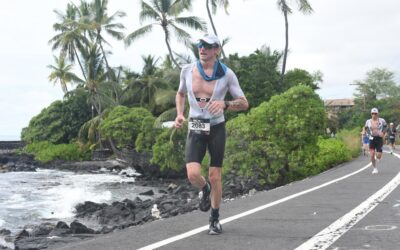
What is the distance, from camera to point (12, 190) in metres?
28.7

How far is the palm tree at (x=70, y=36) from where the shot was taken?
46.5 m

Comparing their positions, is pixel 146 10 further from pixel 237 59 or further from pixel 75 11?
pixel 75 11

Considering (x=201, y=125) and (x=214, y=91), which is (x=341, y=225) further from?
(x=214, y=91)

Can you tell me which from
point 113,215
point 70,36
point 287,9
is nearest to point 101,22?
point 70,36

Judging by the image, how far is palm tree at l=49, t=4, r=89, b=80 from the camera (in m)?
46.5

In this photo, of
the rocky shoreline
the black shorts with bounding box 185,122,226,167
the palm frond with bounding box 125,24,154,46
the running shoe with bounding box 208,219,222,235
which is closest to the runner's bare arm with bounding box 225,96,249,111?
the black shorts with bounding box 185,122,226,167

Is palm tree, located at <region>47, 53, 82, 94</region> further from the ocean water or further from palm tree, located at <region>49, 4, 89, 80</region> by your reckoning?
the ocean water

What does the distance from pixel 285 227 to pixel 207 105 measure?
5.93 feet

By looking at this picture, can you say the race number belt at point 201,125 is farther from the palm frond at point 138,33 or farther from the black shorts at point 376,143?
the palm frond at point 138,33

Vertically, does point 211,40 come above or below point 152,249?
above

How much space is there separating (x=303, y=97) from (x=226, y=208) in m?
9.02

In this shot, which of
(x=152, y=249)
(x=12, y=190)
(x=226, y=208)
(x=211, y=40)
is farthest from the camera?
(x=12, y=190)

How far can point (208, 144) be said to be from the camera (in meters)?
5.54

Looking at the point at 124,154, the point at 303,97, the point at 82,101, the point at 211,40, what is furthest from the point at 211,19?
the point at 211,40
